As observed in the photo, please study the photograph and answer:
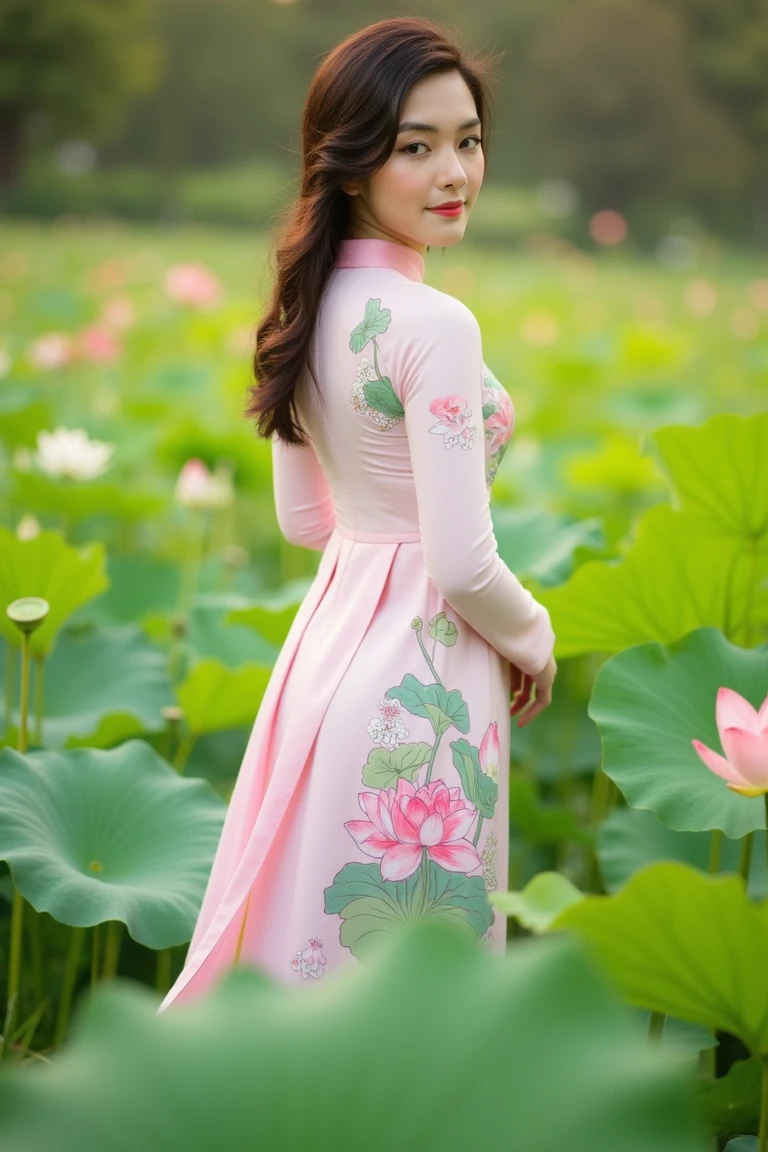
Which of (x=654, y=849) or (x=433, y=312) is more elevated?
(x=433, y=312)

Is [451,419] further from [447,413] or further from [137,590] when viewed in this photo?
[137,590]

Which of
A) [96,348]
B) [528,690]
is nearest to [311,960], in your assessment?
[528,690]

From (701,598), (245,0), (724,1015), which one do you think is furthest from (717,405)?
(245,0)

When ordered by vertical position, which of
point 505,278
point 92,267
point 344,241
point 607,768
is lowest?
point 607,768

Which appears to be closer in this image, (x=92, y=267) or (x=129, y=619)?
(x=129, y=619)

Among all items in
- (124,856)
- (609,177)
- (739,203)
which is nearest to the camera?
(124,856)

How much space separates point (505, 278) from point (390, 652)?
7.01 metres

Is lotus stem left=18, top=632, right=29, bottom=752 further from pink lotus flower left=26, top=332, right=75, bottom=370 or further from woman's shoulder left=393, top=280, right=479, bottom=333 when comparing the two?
pink lotus flower left=26, top=332, right=75, bottom=370

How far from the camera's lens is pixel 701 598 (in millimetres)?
1319

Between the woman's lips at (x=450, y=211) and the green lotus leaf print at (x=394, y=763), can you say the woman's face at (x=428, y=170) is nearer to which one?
the woman's lips at (x=450, y=211)

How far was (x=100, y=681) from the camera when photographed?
5.45 ft

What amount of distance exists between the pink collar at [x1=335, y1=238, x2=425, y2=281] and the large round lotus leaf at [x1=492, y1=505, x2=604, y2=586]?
0.65 meters

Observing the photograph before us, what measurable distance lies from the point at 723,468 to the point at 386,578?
44 centimetres

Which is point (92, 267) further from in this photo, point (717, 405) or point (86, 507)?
point (86, 507)
